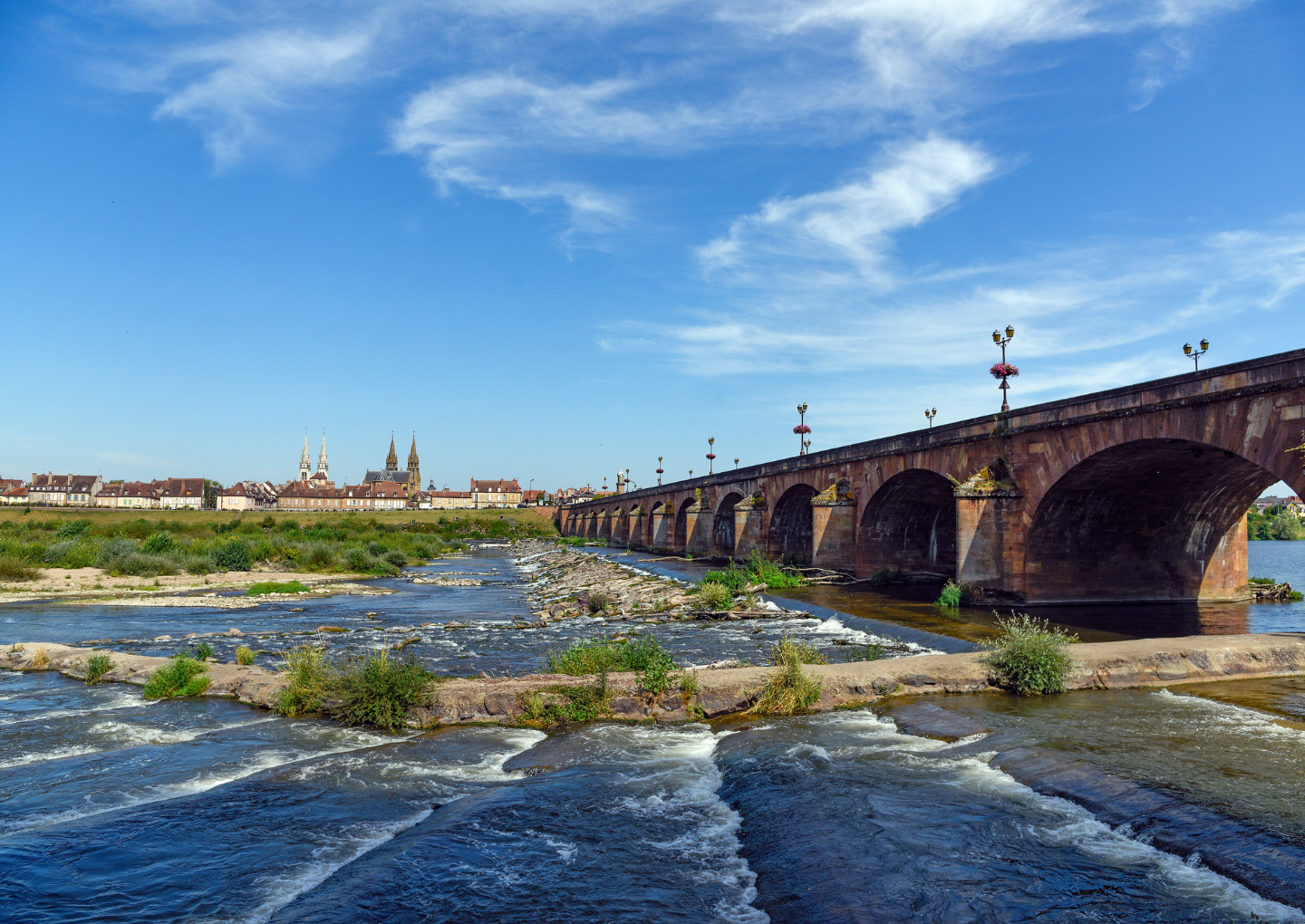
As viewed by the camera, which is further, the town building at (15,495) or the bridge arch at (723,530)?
the town building at (15,495)

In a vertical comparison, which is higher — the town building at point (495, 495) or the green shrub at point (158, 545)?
the town building at point (495, 495)

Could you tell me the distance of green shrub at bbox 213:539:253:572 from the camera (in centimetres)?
3984

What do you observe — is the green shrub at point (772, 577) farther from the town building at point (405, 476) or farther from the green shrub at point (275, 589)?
the town building at point (405, 476)

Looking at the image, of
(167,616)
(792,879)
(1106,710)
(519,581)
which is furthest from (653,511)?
(792,879)

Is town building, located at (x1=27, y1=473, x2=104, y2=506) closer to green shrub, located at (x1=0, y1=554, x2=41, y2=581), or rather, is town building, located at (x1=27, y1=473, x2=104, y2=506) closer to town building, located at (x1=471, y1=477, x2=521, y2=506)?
town building, located at (x1=471, y1=477, x2=521, y2=506)

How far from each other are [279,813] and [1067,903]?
279 inches

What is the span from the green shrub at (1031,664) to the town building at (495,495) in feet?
578

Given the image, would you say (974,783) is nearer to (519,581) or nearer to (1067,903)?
(1067,903)

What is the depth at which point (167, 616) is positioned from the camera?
24.6m

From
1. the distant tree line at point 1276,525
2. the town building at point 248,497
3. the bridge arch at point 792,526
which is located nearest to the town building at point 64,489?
the town building at point 248,497

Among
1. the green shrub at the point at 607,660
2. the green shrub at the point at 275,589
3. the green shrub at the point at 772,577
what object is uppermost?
the green shrub at the point at 607,660

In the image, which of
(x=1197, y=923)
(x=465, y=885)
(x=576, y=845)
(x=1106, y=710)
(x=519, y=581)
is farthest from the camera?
(x=519, y=581)

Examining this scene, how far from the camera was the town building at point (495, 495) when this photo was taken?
186 metres

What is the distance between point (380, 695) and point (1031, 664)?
32.3 feet
